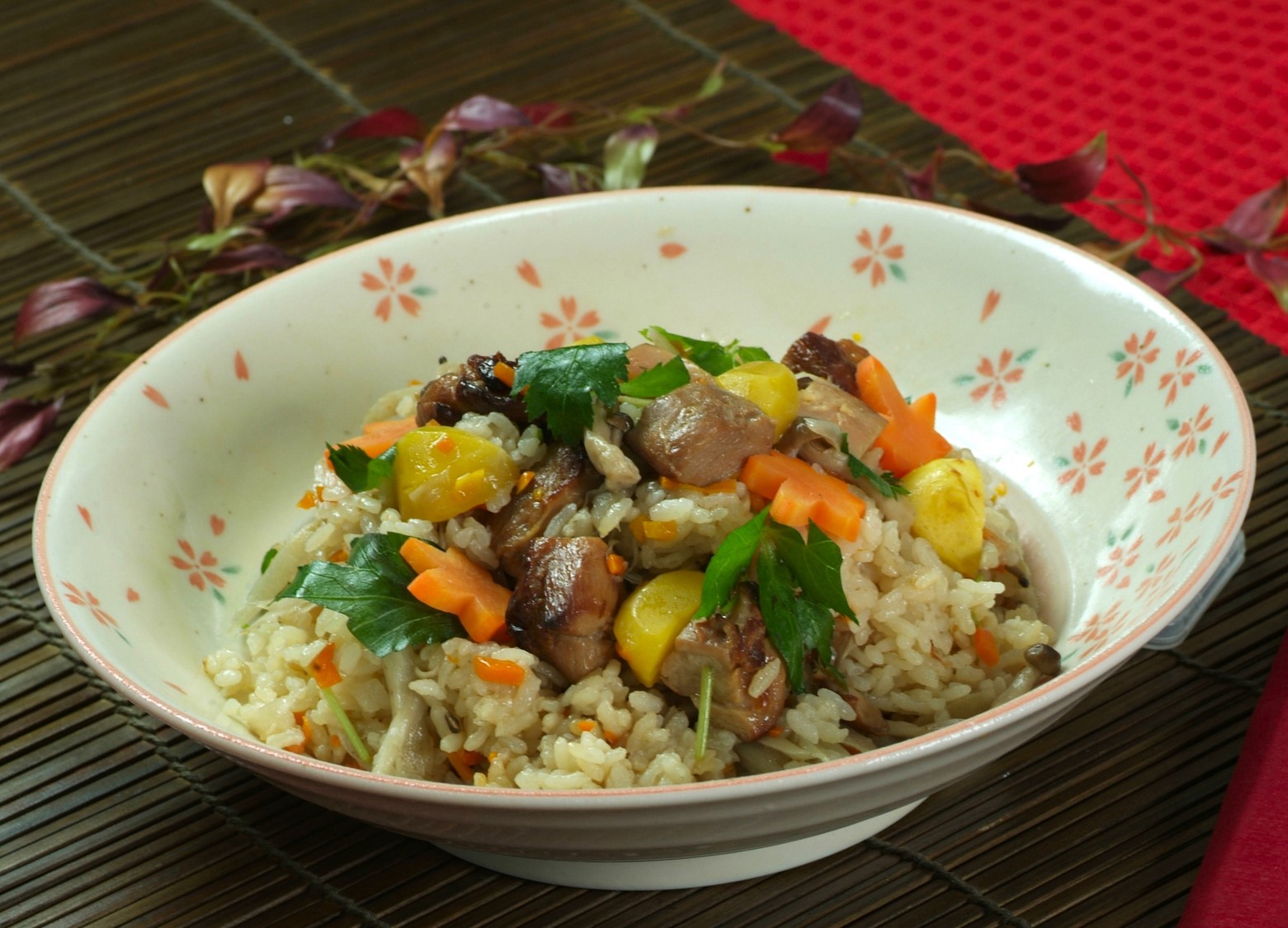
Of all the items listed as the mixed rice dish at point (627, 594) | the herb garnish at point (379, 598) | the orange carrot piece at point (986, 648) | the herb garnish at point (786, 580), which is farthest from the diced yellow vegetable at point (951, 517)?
the herb garnish at point (379, 598)

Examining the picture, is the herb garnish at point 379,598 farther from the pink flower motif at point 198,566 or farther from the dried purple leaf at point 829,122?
the dried purple leaf at point 829,122

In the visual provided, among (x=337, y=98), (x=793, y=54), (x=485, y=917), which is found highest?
(x=793, y=54)

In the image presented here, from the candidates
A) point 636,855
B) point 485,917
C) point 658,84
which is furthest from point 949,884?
point 658,84

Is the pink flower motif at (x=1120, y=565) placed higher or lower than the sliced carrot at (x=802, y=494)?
lower

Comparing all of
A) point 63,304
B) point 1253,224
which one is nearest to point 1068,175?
point 1253,224

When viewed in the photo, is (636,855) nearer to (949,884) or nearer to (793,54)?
(949,884)

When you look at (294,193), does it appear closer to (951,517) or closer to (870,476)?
(870,476)

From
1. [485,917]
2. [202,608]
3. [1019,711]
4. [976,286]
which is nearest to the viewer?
[1019,711]
